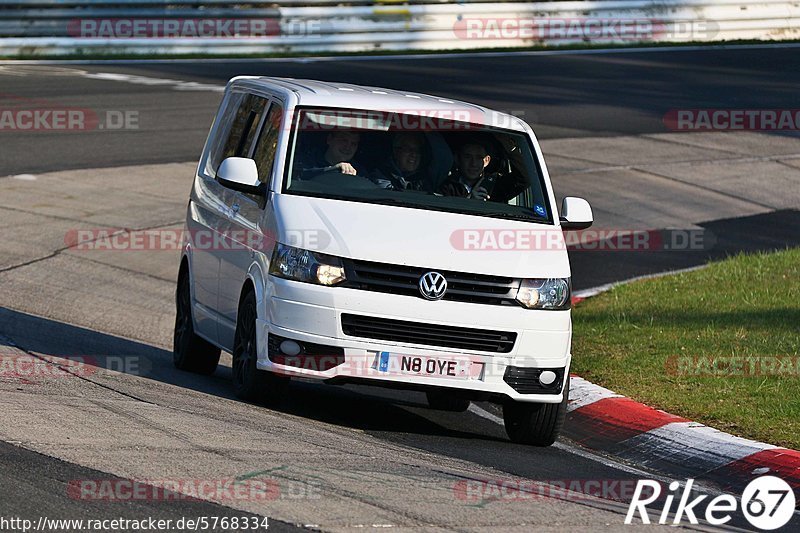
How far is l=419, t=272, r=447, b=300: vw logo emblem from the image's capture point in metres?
7.93

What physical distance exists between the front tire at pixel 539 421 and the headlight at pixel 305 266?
136 cm

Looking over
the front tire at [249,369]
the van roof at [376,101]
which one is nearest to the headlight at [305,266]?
the front tire at [249,369]

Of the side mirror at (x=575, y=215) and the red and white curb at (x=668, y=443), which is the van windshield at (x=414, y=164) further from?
the red and white curb at (x=668, y=443)

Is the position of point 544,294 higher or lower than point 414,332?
higher

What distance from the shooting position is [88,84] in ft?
81.1

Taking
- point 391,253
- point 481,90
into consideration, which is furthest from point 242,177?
point 481,90

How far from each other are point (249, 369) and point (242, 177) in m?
1.13

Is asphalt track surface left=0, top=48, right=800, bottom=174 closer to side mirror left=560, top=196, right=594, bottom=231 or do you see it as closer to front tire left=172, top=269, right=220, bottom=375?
front tire left=172, top=269, right=220, bottom=375

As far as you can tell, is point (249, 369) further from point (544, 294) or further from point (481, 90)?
point (481, 90)

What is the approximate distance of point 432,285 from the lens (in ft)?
26.1

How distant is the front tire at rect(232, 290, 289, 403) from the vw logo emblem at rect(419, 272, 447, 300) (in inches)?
39.5

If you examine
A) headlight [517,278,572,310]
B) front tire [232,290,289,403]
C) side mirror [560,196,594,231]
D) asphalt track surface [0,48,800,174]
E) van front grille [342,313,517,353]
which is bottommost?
asphalt track surface [0,48,800,174]

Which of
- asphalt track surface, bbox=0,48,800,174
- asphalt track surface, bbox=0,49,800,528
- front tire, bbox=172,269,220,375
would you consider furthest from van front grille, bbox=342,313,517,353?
asphalt track surface, bbox=0,48,800,174

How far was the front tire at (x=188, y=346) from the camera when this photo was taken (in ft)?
33.3
